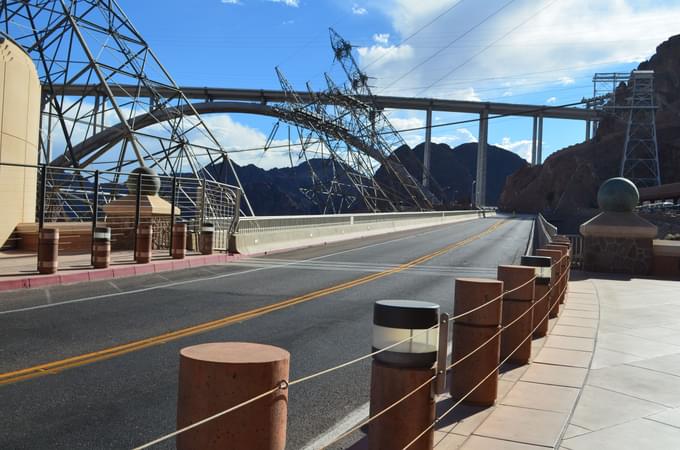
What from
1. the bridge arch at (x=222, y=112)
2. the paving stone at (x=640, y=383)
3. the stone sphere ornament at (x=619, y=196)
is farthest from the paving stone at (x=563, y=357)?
the bridge arch at (x=222, y=112)

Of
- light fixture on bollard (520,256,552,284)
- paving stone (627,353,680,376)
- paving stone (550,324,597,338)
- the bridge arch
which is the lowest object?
paving stone (627,353,680,376)

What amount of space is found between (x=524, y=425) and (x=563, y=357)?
2935mm

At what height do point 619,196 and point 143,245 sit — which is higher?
point 619,196

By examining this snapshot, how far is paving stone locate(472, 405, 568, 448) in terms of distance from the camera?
4987 millimetres

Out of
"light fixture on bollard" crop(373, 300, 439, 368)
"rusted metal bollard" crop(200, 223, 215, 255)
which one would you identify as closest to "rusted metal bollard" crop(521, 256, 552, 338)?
"light fixture on bollard" crop(373, 300, 439, 368)

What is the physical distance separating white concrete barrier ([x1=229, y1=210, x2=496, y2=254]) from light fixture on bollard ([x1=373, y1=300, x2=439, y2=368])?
59.0 feet

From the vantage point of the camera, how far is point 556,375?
23.0 feet

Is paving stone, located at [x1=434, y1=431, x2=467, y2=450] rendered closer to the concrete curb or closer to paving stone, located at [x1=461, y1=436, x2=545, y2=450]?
paving stone, located at [x1=461, y1=436, x2=545, y2=450]

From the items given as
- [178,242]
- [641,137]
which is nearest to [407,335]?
[178,242]

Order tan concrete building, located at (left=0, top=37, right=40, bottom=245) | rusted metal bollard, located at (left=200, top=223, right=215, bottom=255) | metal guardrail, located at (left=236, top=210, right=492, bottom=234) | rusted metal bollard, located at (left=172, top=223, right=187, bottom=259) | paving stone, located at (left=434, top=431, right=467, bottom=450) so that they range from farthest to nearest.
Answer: metal guardrail, located at (left=236, top=210, right=492, bottom=234)
rusted metal bollard, located at (left=200, top=223, right=215, bottom=255)
rusted metal bollard, located at (left=172, top=223, right=187, bottom=259)
tan concrete building, located at (left=0, top=37, right=40, bottom=245)
paving stone, located at (left=434, top=431, right=467, bottom=450)

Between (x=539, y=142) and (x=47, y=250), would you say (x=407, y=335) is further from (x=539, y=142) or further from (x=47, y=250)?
(x=539, y=142)

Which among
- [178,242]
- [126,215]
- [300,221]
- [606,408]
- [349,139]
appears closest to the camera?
[606,408]

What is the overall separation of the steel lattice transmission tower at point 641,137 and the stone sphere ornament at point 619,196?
Result: 84121mm

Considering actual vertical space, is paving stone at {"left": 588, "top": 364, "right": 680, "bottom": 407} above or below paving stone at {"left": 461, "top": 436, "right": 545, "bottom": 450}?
above
